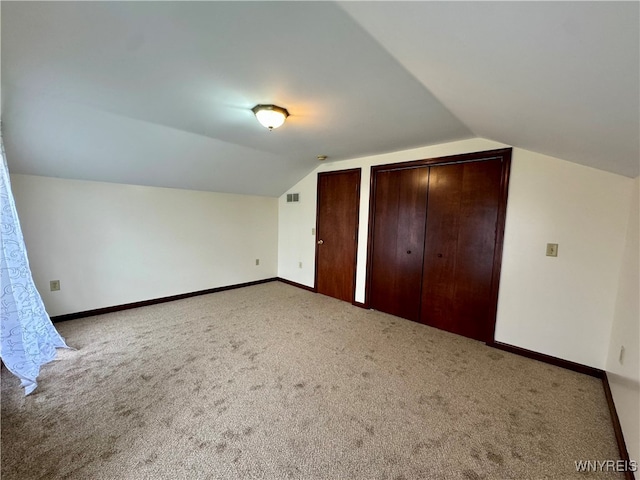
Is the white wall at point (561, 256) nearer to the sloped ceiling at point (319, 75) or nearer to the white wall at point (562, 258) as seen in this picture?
the white wall at point (562, 258)

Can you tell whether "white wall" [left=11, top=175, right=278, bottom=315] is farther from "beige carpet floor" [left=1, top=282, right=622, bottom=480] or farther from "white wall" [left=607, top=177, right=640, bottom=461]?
"white wall" [left=607, top=177, right=640, bottom=461]

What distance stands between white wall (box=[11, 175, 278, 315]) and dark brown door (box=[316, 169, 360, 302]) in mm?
1275

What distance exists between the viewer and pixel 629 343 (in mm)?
1729

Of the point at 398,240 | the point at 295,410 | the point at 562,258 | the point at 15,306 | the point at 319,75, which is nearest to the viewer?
the point at 319,75

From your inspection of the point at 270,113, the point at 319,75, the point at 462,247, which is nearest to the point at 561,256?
the point at 462,247

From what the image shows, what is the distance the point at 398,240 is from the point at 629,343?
2.08m

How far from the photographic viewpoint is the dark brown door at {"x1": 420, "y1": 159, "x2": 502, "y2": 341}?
9.06ft

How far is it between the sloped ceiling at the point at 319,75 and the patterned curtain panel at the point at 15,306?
2.53 ft

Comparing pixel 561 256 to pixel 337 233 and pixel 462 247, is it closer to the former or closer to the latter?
pixel 462 247

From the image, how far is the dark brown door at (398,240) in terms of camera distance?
3250mm

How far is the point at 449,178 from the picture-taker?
2.99 metres

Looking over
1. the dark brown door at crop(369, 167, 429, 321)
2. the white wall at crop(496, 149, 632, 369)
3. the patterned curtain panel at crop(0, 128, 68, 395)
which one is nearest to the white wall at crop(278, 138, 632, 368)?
the white wall at crop(496, 149, 632, 369)

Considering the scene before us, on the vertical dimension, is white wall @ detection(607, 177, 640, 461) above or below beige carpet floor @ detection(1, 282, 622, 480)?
above

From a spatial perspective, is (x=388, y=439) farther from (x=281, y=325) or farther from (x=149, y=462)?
(x=281, y=325)
